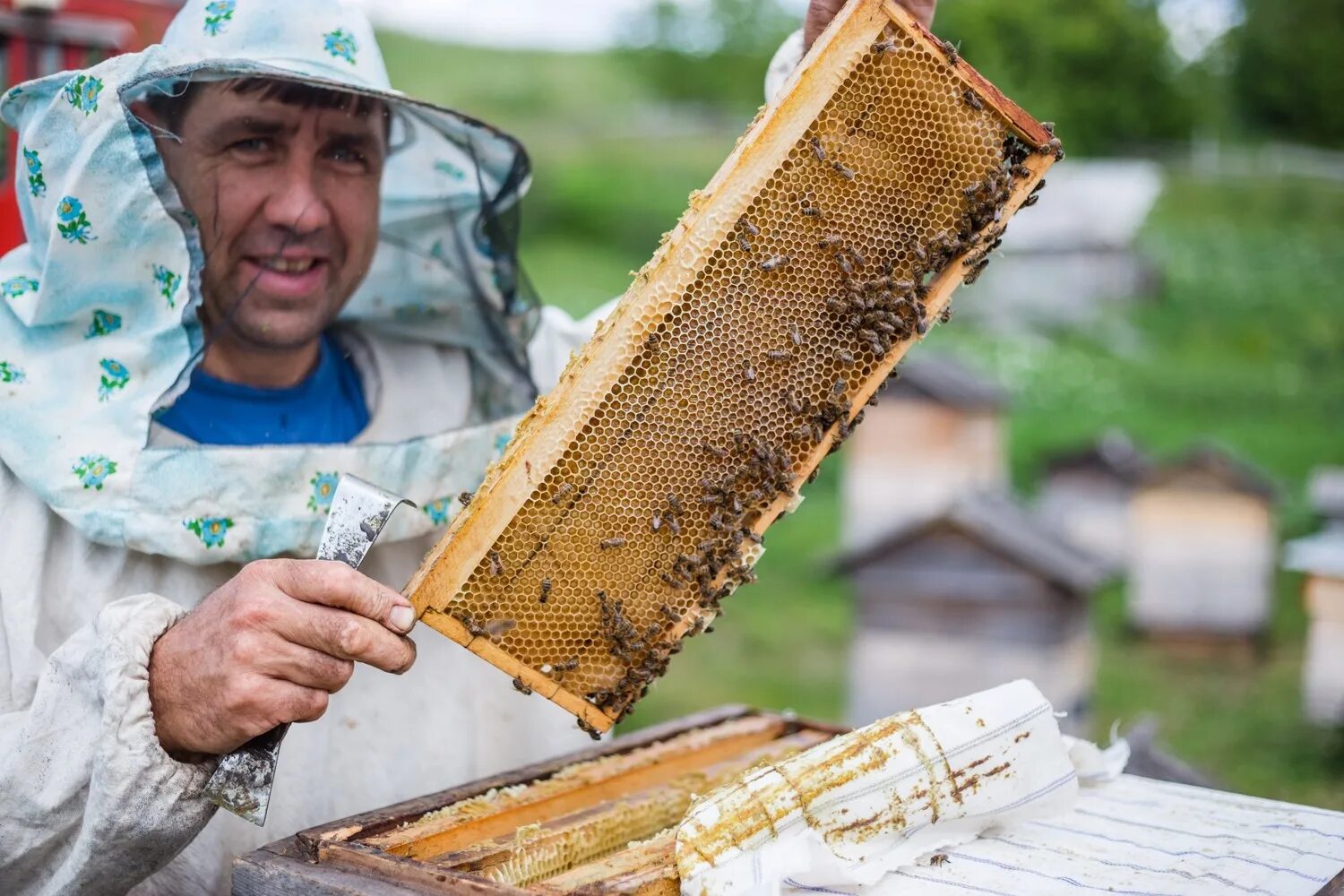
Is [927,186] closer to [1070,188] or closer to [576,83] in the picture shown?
[1070,188]

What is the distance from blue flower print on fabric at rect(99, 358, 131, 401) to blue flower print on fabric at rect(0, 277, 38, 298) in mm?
211

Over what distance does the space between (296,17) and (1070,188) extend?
20.2m

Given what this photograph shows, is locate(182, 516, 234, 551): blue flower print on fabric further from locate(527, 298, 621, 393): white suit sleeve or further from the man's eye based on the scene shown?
locate(527, 298, 621, 393): white suit sleeve

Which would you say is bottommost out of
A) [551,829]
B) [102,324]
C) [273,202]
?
[551,829]

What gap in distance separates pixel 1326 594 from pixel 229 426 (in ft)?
19.1

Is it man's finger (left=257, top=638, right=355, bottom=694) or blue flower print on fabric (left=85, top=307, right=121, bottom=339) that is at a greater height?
blue flower print on fabric (left=85, top=307, right=121, bottom=339)

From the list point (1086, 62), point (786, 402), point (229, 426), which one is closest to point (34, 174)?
point (229, 426)

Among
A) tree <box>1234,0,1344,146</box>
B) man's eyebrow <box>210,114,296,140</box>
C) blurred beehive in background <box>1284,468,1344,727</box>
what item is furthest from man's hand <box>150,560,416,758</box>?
tree <box>1234,0,1344,146</box>

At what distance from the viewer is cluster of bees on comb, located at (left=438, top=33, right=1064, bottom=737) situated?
2.18 metres

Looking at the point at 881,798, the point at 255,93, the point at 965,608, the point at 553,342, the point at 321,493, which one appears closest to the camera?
the point at 881,798

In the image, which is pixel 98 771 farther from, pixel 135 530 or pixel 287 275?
pixel 287 275

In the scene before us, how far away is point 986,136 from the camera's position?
2189 millimetres

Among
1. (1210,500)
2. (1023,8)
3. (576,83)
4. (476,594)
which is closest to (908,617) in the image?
(1210,500)

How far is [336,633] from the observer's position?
1919mm
